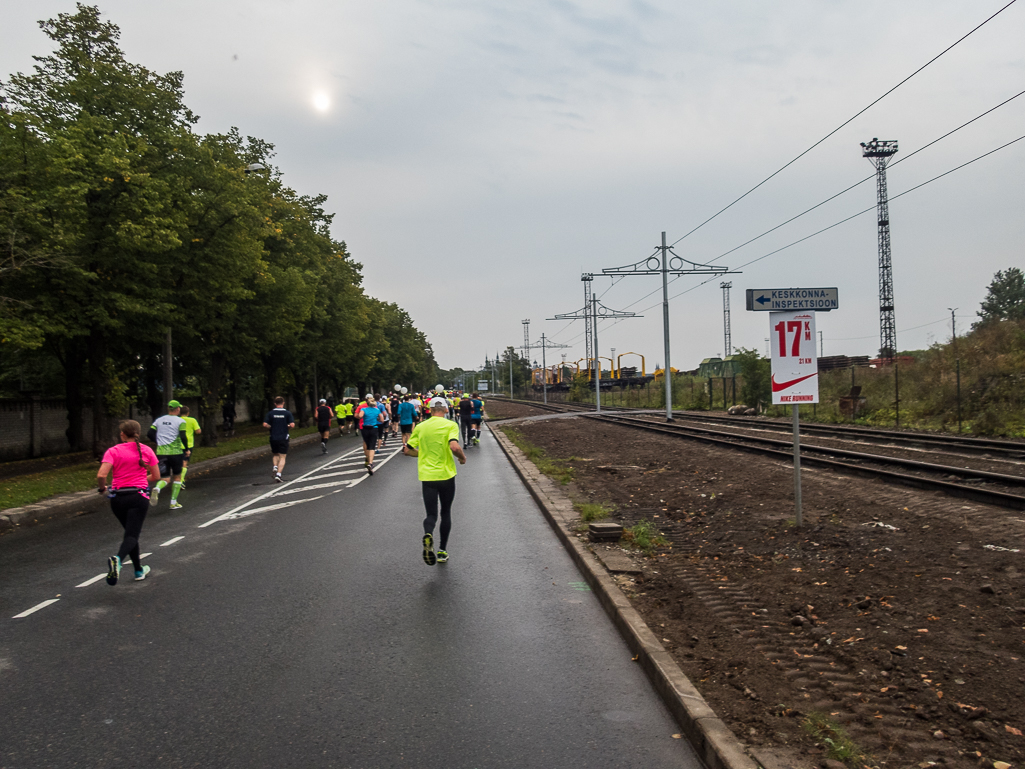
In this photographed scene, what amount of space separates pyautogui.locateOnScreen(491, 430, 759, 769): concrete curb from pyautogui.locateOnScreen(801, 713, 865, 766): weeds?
0.39 metres

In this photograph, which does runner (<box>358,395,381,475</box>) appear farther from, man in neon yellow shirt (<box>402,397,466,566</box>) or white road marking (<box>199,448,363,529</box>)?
man in neon yellow shirt (<box>402,397,466,566</box>)

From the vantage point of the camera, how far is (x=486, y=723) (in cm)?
433

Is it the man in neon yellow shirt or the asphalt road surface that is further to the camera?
the man in neon yellow shirt

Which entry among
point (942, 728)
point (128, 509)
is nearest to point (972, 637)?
point (942, 728)

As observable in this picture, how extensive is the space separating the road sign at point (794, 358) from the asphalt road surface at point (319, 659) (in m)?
3.23

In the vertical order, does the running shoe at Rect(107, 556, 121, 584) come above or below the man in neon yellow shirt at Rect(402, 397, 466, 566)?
below

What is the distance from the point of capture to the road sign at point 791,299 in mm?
8836

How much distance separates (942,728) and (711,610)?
94.2 inches

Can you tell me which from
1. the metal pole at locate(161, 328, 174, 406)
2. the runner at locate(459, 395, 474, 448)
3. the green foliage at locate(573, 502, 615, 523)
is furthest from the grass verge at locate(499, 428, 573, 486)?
A: the metal pole at locate(161, 328, 174, 406)

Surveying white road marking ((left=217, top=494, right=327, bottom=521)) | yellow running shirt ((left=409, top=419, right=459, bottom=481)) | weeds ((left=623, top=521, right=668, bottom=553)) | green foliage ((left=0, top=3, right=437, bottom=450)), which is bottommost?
white road marking ((left=217, top=494, right=327, bottom=521))

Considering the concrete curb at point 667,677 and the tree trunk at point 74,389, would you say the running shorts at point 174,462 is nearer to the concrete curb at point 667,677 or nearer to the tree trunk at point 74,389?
the concrete curb at point 667,677

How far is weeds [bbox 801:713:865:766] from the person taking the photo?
12.0 feet

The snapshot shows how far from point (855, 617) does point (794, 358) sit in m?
3.93

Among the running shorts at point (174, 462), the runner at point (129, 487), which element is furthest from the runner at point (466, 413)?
the runner at point (129, 487)
